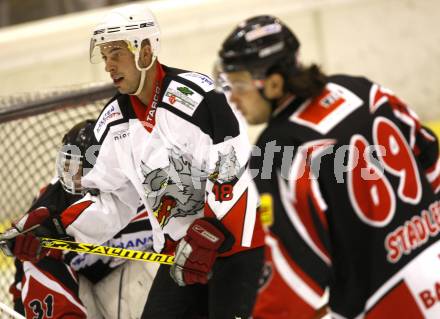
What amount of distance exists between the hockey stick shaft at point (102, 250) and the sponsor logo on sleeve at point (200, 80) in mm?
515

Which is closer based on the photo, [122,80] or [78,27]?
[122,80]

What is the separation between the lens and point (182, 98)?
2447 mm

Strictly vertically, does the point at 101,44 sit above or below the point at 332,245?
above

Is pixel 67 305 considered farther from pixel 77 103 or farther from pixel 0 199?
pixel 0 199

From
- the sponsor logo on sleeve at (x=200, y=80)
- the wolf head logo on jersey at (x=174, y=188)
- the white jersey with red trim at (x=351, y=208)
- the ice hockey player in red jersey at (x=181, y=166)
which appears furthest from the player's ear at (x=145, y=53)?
the white jersey with red trim at (x=351, y=208)

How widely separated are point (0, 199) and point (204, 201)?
90.6 inches

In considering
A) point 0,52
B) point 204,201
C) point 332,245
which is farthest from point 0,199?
point 332,245

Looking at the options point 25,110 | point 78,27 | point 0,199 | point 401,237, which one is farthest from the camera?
point 78,27

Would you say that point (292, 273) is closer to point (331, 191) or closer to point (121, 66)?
point (331, 191)

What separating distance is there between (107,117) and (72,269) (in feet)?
2.23

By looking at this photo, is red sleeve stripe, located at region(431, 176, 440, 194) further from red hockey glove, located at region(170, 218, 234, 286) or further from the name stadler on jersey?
red hockey glove, located at region(170, 218, 234, 286)

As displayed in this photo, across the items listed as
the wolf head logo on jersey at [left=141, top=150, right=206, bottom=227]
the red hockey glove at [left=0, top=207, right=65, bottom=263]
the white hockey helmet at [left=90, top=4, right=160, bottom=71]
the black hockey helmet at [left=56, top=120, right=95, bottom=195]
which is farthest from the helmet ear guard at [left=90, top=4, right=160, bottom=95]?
the red hockey glove at [left=0, top=207, right=65, bottom=263]

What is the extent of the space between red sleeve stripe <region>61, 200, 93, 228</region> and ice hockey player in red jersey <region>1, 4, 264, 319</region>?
16 cm

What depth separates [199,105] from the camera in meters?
2.44
